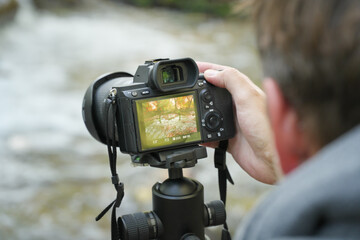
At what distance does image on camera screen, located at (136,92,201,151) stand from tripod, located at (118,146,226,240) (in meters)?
0.03

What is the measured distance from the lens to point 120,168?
421 cm

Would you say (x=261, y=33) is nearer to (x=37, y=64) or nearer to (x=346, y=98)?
(x=346, y=98)

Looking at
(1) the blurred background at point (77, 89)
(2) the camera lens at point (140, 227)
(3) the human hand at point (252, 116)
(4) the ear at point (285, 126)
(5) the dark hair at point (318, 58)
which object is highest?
(5) the dark hair at point (318, 58)

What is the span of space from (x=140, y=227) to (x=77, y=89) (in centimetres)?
538

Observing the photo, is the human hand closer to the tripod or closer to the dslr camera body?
the dslr camera body

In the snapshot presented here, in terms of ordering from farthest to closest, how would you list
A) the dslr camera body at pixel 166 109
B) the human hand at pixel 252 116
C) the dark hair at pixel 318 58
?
the human hand at pixel 252 116
the dslr camera body at pixel 166 109
the dark hair at pixel 318 58

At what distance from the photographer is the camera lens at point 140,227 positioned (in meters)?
1.16

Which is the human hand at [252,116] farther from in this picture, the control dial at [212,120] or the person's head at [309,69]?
the person's head at [309,69]

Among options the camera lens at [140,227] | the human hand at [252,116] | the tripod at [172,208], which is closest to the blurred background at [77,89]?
the human hand at [252,116]

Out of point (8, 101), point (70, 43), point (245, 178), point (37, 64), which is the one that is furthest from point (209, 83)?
point (70, 43)

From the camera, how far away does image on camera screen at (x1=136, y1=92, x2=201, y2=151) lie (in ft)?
3.71

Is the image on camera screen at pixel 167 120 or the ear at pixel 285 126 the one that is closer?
the ear at pixel 285 126

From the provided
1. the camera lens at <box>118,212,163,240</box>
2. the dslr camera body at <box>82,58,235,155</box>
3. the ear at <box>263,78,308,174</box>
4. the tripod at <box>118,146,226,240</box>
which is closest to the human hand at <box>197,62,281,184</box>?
the dslr camera body at <box>82,58,235,155</box>

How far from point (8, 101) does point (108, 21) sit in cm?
323
